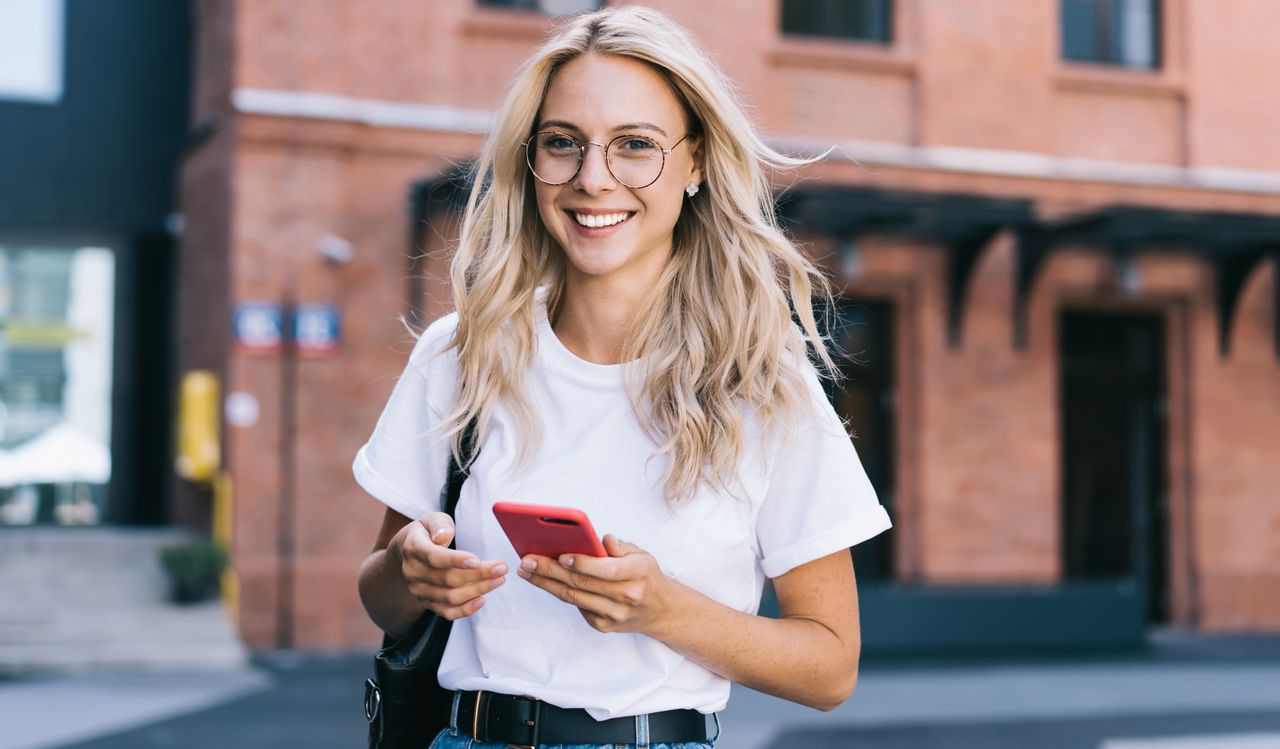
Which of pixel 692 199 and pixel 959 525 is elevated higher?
pixel 692 199

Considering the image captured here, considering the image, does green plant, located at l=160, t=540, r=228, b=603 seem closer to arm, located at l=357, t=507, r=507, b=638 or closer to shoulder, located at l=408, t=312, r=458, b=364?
shoulder, located at l=408, t=312, r=458, b=364

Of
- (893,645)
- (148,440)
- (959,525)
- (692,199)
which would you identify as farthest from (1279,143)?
(692,199)

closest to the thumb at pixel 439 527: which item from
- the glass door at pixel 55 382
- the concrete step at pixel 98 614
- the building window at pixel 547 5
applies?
the concrete step at pixel 98 614

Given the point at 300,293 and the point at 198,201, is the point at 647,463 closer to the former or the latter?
the point at 300,293

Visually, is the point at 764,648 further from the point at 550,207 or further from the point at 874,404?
the point at 874,404

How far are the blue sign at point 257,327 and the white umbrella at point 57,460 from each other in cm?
323

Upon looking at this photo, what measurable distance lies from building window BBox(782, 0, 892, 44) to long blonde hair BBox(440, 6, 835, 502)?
11631 millimetres

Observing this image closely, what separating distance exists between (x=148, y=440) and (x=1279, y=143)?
12064mm

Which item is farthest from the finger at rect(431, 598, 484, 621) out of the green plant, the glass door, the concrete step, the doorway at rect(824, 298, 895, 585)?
the glass door

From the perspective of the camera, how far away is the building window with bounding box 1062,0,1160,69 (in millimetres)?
14188

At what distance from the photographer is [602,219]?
196 centimetres

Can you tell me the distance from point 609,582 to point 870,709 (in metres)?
7.52

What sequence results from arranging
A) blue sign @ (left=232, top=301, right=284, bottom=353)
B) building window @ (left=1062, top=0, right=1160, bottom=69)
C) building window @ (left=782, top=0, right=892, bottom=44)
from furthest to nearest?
building window @ (left=1062, top=0, right=1160, bottom=69), building window @ (left=782, top=0, right=892, bottom=44), blue sign @ (left=232, top=301, right=284, bottom=353)

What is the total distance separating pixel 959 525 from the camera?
13.2m
